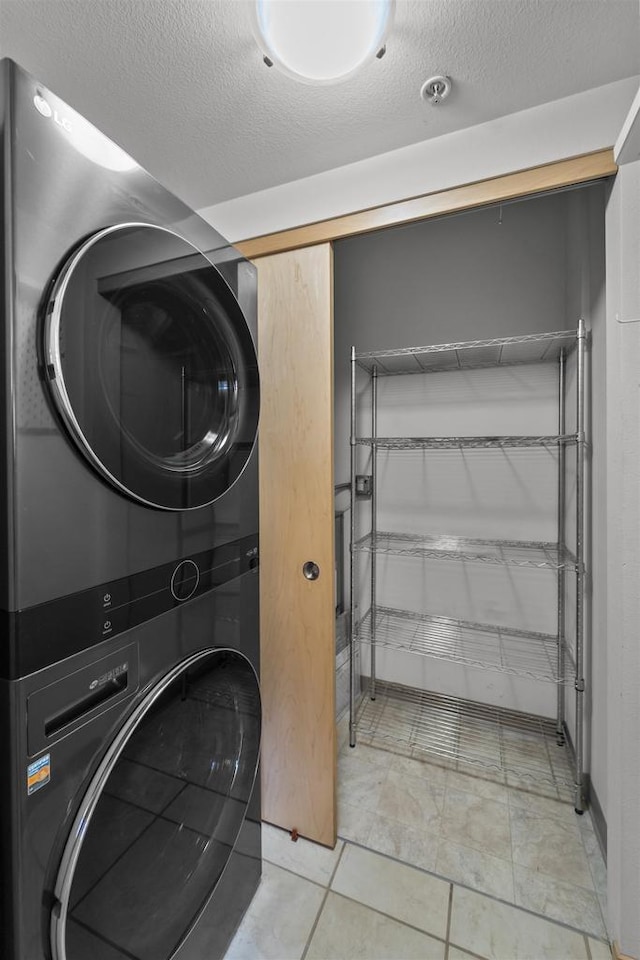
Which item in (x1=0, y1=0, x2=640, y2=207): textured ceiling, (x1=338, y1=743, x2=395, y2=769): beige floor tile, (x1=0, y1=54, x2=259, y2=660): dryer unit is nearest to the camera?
(x1=0, y1=54, x2=259, y2=660): dryer unit

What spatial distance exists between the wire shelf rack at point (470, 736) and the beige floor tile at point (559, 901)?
14.6 inches

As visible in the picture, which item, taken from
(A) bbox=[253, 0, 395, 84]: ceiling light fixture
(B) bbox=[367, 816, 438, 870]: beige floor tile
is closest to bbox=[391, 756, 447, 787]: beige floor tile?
(B) bbox=[367, 816, 438, 870]: beige floor tile

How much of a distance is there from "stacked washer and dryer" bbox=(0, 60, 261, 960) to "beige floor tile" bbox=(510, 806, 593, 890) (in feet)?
3.24

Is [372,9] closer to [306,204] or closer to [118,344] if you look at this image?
[306,204]

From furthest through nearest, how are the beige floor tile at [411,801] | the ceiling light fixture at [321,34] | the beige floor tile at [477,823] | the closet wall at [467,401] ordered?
the closet wall at [467,401] < the beige floor tile at [411,801] < the beige floor tile at [477,823] < the ceiling light fixture at [321,34]

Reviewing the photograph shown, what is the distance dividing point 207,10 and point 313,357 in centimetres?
78

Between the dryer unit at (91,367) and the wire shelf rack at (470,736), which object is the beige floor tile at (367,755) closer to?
the wire shelf rack at (470,736)

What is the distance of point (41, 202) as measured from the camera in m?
0.57

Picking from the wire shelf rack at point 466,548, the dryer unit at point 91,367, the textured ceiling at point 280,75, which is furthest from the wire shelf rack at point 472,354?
the dryer unit at point 91,367

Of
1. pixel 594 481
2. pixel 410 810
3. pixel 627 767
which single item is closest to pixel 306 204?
pixel 594 481

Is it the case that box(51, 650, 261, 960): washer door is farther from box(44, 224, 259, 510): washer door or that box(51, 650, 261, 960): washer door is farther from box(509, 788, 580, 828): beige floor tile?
box(509, 788, 580, 828): beige floor tile

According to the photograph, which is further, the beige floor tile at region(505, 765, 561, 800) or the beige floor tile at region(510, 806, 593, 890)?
the beige floor tile at region(505, 765, 561, 800)

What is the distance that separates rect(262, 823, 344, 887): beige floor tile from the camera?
4.23 feet

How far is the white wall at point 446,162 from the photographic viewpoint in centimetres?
106
